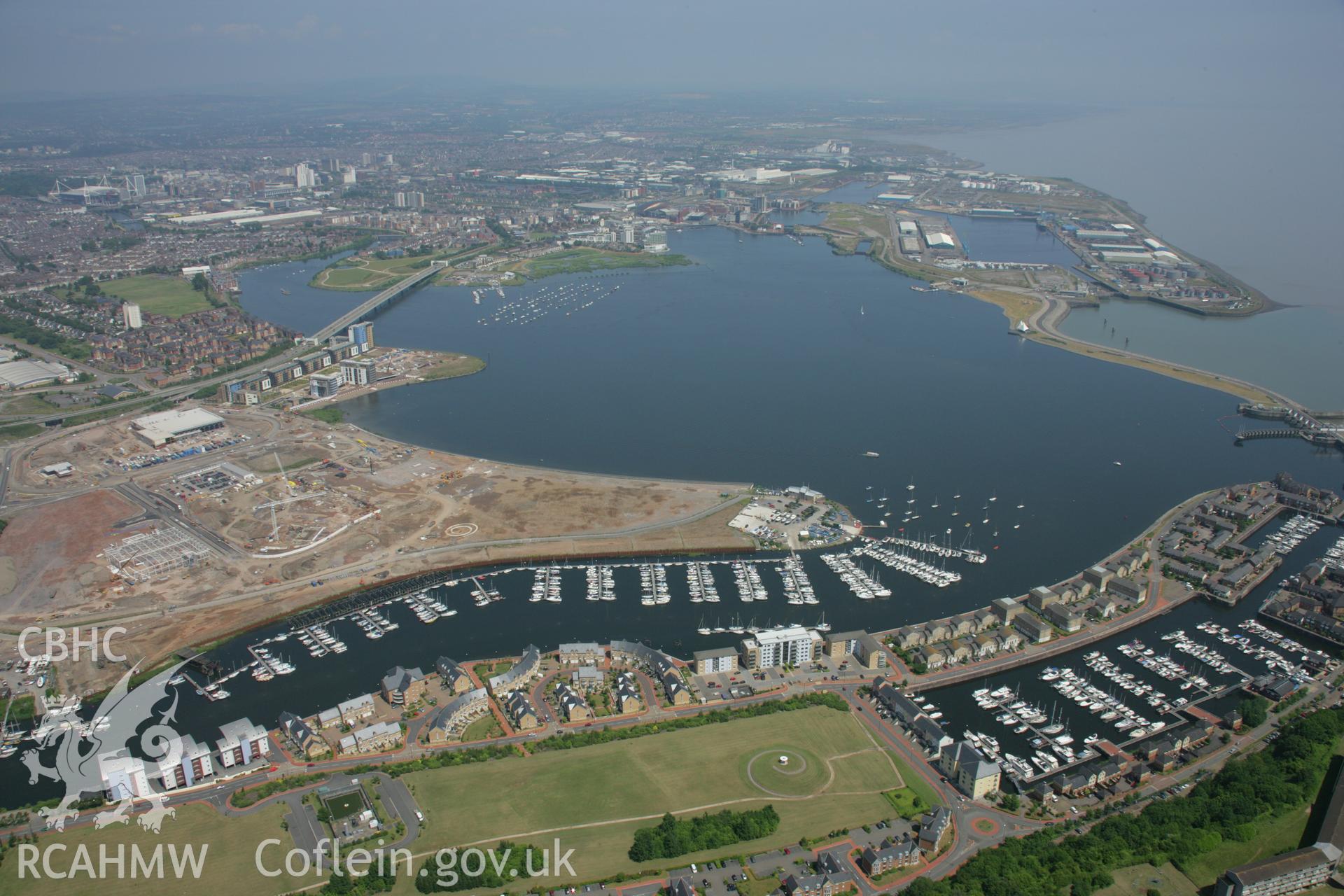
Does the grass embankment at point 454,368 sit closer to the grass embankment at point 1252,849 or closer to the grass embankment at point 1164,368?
the grass embankment at point 1164,368

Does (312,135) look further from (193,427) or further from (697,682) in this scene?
(697,682)

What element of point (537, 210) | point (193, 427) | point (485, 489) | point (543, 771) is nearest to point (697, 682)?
point (543, 771)

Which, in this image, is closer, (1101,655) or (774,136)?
(1101,655)

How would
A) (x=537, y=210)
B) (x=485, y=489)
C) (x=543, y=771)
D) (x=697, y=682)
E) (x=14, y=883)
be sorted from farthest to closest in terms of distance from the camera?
1. (x=537, y=210)
2. (x=485, y=489)
3. (x=697, y=682)
4. (x=543, y=771)
5. (x=14, y=883)

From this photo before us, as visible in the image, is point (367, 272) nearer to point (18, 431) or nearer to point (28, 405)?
point (28, 405)

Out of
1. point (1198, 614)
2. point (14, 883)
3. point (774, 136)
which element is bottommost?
point (14, 883)

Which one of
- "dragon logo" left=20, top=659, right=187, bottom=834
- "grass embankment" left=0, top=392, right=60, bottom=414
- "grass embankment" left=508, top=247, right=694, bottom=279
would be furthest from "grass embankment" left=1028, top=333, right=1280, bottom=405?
"grass embankment" left=0, top=392, right=60, bottom=414
